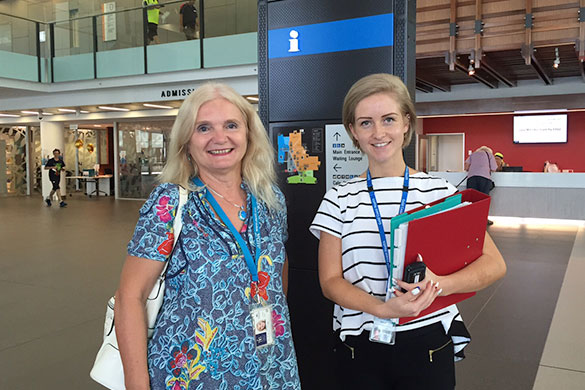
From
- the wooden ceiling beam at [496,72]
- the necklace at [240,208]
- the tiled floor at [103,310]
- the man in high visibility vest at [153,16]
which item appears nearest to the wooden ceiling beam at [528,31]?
the wooden ceiling beam at [496,72]

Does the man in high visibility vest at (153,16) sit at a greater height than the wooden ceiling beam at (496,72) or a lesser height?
greater

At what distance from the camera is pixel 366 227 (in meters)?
1.58

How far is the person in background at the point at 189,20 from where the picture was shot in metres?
13.3

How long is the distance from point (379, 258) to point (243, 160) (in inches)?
23.1

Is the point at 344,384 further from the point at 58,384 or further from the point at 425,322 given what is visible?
the point at 58,384

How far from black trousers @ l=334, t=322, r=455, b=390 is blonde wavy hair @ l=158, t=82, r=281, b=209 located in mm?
565

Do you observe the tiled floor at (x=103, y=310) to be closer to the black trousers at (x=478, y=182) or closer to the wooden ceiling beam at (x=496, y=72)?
the black trousers at (x=478, y=182)

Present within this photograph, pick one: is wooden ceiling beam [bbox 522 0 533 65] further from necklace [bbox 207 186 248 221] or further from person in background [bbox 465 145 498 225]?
necklace [bbox 207 186 248 221]

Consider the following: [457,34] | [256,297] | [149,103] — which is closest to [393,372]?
[256,297]

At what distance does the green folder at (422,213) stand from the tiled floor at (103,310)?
2271 millimetres

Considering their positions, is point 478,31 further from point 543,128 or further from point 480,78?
point 543,128

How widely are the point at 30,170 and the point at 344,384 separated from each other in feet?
79.5

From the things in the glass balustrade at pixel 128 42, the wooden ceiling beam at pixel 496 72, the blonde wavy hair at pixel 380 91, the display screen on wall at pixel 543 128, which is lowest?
the blonde wavy hair at pixel 380 91

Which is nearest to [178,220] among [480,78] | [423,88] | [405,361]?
[405,361]
